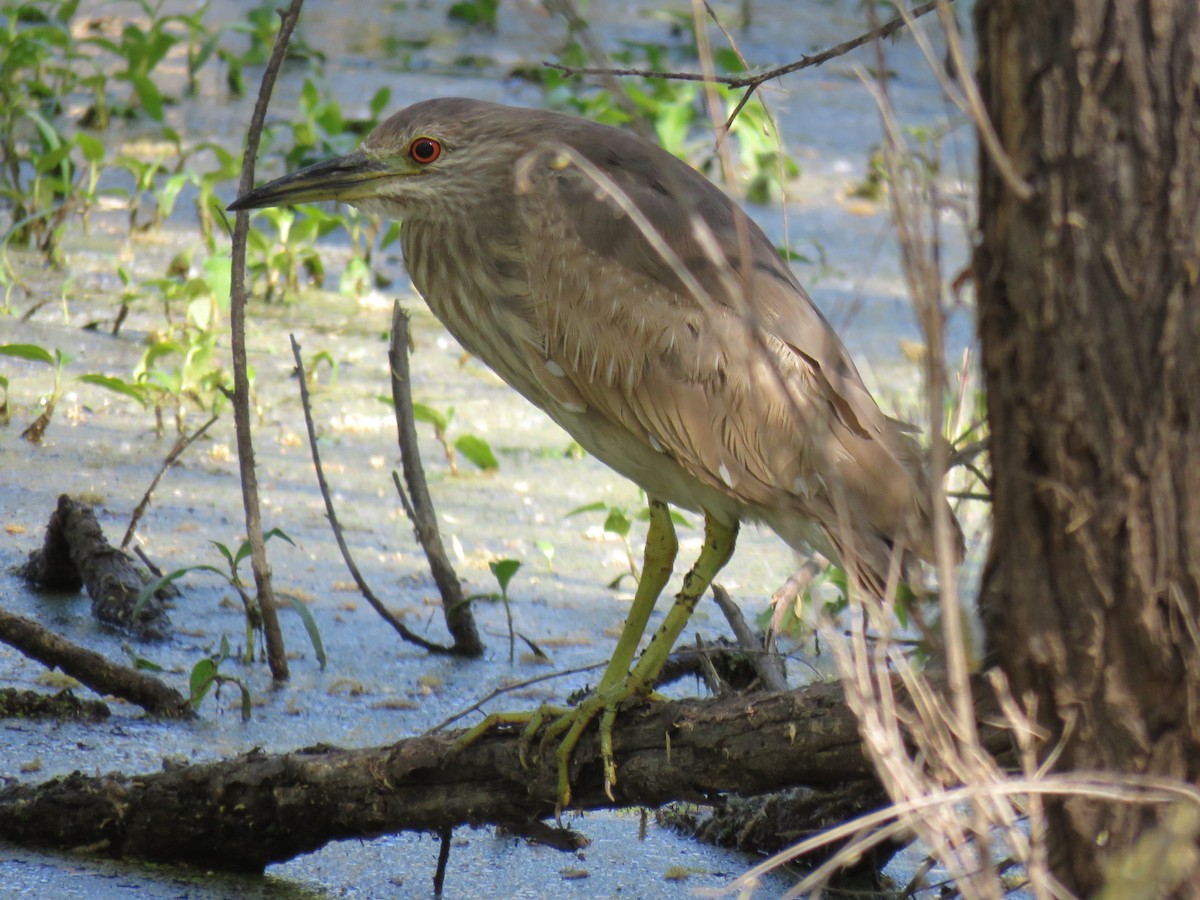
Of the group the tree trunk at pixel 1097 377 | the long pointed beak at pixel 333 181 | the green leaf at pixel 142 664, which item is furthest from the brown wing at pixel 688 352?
the tree trunk at pixel 1097 377

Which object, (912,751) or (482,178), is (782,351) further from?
(912,751)

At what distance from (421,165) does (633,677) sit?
1.17 meters

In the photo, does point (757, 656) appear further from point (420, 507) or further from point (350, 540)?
point (350, 540)

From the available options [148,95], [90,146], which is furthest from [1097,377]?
[148,95]

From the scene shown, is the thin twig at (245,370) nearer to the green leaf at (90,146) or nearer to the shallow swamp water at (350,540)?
the shallow swamp water at (350,540)

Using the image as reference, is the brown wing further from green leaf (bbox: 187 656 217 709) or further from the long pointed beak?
green leaf (bbox: 187 656 217 709)

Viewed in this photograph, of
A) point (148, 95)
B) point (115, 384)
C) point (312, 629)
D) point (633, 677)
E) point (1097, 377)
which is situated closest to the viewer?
point (1097, 377)

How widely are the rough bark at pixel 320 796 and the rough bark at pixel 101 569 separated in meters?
0.78

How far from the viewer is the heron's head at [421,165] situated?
302 cm

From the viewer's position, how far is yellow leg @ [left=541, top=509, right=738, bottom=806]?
2287mm

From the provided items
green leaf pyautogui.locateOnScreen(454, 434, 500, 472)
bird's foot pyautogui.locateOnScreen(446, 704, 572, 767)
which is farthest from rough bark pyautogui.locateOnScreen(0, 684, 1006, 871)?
green leaf pyautogui.locateOnScreen(454, 434, 500, 472)

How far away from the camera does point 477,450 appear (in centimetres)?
408

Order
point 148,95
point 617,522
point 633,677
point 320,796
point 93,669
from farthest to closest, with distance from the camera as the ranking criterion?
point 148,95 < point 617,522 < point 93,669 < point 633,677 < point 320,796

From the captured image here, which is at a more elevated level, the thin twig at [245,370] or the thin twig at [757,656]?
the thin twig at [245,370]
